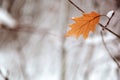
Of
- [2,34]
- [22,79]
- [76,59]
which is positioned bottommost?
[22,79]

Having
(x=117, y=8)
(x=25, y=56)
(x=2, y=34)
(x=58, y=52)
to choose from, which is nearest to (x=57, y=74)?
(x=58, y=52)

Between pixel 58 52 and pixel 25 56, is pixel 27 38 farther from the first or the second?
pixel 58 52

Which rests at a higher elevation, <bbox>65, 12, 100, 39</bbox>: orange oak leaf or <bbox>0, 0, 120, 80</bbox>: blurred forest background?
<bbox>0, 0, 120, 80</bbox>: blurred forest background

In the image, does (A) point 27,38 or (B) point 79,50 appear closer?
(B) point 79,50

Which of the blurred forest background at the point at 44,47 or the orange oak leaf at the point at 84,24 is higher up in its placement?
the blurred forest background at the point at 44,47

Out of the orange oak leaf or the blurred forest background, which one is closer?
the orange oak leaf
